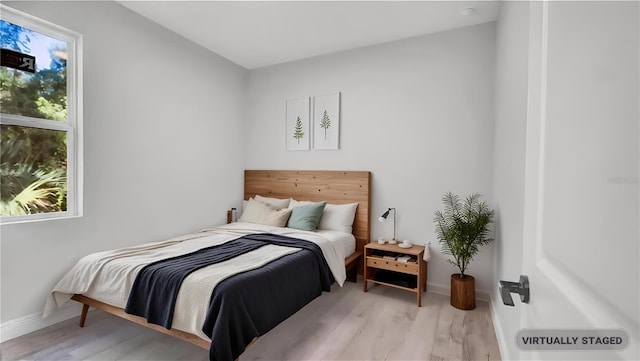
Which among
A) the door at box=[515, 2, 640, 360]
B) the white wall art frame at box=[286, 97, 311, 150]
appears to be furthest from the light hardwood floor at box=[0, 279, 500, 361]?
the white wall art frame at box=[286, 97, 311, 150]

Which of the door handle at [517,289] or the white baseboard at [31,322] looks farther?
the white baseboard at [31,322]

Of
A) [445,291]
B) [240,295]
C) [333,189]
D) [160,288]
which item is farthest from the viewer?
[333,189]

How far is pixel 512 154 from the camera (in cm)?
194

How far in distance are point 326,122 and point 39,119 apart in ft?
9.14

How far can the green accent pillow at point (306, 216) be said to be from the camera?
3557 mm

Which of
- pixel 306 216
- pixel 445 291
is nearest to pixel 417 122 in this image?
pixel 306 216

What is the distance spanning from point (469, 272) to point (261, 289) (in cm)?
225

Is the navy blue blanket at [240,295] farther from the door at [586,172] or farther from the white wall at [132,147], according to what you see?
the door at [586,172]

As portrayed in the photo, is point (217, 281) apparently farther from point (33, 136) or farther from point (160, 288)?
point (33, 136)

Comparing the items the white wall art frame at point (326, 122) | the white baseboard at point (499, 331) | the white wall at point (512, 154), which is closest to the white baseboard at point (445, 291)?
the white baseboard at point (499, 331)

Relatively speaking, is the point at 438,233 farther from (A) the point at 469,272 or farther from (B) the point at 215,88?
(B) the point at 215,88

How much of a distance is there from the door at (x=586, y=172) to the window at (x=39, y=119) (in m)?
3.24

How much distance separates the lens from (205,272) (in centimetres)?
205

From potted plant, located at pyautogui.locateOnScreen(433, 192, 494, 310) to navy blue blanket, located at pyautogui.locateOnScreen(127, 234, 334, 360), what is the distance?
4.29 ft
